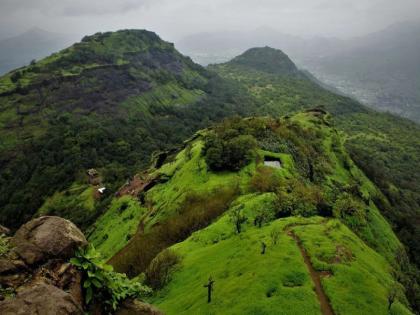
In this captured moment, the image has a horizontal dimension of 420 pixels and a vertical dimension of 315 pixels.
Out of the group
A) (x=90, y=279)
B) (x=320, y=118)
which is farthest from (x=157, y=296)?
(x=320, y=118)

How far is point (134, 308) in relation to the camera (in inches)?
877

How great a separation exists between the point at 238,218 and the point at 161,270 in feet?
41.0

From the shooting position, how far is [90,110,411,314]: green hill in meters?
31.0

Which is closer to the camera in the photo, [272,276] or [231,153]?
[272,276]

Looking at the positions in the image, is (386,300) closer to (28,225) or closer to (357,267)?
(357,267)

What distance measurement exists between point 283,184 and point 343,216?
11.4m

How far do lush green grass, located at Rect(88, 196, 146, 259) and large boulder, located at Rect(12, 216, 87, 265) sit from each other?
5207 cm

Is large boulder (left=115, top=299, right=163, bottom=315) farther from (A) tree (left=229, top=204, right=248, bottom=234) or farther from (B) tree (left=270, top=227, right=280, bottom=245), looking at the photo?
(A) tree (left=229, top=204, right=248, bottom=234)

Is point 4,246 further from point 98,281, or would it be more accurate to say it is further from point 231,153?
point 231,153

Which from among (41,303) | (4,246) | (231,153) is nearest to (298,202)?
(231,153)

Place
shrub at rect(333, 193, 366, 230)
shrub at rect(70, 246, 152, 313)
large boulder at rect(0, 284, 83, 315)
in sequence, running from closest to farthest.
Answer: large boulder at rect(0, 284, 83, 315)
shrub at rect(70, 246, 152, 313)
shrub at rect(333, 193, 366, 230)

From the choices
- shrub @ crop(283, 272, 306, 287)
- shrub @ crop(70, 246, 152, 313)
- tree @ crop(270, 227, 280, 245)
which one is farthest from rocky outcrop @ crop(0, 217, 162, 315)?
tree @ crop(270, 227, 280, 245)

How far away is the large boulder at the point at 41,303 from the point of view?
55.1 feet

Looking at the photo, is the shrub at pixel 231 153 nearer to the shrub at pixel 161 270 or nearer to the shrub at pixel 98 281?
the shrub at pixel 161 270
